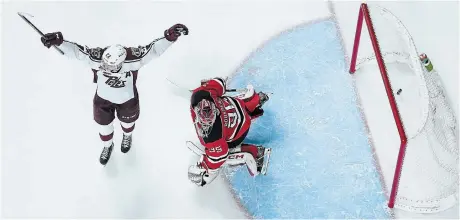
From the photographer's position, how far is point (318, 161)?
470 centimetres

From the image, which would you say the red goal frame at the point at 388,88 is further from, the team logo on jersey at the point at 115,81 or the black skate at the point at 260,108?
the team logo on jersey at the point at 115,81

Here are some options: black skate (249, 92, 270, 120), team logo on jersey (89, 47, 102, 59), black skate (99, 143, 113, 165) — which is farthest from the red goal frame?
black skate (99, 143, 113, 165)

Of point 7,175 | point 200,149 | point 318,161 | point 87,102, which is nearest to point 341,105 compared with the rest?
point 318,161

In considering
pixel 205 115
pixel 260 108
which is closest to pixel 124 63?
pixel 205 115

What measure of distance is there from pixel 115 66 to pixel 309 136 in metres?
1.47

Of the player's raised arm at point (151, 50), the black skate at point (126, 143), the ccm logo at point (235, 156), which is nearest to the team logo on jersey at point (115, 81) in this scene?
the player's raised arm at point (151, 50)

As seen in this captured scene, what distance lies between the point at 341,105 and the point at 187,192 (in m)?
1.24

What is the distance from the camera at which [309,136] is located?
15.8ft

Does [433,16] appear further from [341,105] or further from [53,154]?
[53,154]

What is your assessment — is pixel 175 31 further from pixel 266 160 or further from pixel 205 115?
pixel 266 160

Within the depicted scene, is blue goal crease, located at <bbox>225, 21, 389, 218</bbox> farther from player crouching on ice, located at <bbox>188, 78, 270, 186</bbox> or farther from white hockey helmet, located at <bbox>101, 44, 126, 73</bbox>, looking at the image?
white hockey helmet, located at <bbox>101, 44, 126, 73</bbox>

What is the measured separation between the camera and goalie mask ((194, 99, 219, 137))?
3.91m

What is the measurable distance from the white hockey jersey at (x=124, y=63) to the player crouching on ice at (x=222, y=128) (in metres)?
0.34

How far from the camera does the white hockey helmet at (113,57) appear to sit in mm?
3977
